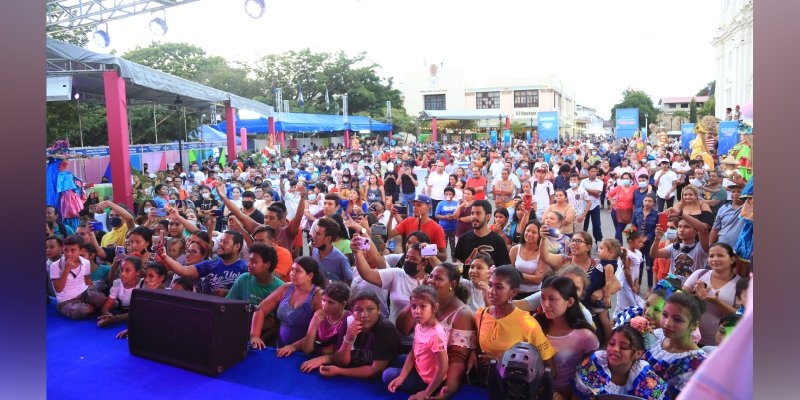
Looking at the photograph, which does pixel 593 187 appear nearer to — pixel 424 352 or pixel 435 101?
pixel 424 352

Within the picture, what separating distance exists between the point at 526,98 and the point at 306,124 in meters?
30.0

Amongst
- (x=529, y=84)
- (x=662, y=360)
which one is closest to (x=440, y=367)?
(x=662, y=360)

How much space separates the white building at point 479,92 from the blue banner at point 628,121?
23.6m

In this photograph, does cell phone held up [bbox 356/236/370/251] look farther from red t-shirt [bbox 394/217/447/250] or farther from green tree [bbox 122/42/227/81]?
green tree [bbox 122/42/227/81]

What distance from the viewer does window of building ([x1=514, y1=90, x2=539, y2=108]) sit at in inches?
2088

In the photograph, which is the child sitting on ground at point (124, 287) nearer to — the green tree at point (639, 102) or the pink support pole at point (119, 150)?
the pink support pole at point (119, 150)

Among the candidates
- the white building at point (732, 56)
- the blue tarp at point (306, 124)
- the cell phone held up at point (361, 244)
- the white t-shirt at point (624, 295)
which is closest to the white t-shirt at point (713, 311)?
the white t-shirt at point (624, 295)

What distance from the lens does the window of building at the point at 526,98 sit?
5303 centimetres

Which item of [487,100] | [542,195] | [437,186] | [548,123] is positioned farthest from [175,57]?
[542,195]

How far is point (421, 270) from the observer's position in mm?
4527

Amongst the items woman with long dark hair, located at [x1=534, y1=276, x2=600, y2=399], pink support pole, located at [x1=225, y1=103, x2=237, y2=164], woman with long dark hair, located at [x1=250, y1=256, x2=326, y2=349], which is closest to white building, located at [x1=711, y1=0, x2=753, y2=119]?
pink support pole, located at [x1=225, y1=103, x2=237, y2=164]

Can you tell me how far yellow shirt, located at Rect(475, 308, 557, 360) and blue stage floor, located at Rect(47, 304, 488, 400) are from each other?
0.89 feet
